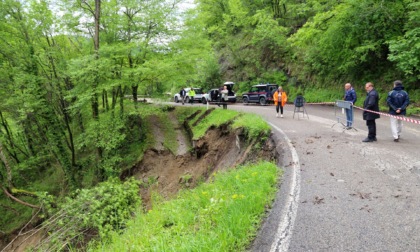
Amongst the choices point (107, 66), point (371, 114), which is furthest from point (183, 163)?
point (371, 114)

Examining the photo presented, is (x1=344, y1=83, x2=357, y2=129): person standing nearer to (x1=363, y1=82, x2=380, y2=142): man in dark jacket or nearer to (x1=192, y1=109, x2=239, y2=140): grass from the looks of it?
(x1=363, y1=82, x2=380, y2=142): man in dark jacket

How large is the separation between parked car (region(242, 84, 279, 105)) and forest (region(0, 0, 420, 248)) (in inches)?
184

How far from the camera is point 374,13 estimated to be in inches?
606

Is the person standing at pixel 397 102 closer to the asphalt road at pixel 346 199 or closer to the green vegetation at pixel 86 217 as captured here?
the asphalt road at pixel 346 199

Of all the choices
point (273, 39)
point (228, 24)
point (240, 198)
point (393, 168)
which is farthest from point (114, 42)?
point (228, 24)

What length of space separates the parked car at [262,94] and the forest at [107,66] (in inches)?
184

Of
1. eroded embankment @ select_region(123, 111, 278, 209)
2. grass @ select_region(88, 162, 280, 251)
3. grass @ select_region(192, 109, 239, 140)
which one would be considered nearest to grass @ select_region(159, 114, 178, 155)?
eroded embankment @ select_region(123, 111, 278, 209)

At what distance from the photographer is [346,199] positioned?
14.8 ft

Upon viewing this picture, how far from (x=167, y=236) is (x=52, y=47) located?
592 inches

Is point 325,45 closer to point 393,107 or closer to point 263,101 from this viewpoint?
point 263,101

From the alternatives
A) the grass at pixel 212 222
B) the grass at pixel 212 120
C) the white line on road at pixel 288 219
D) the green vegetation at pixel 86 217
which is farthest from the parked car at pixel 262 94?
the grass at pixel 212 222

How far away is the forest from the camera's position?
517 inches

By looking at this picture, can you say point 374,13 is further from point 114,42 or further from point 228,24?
point 228,24

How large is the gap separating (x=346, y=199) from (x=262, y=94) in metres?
20.5
